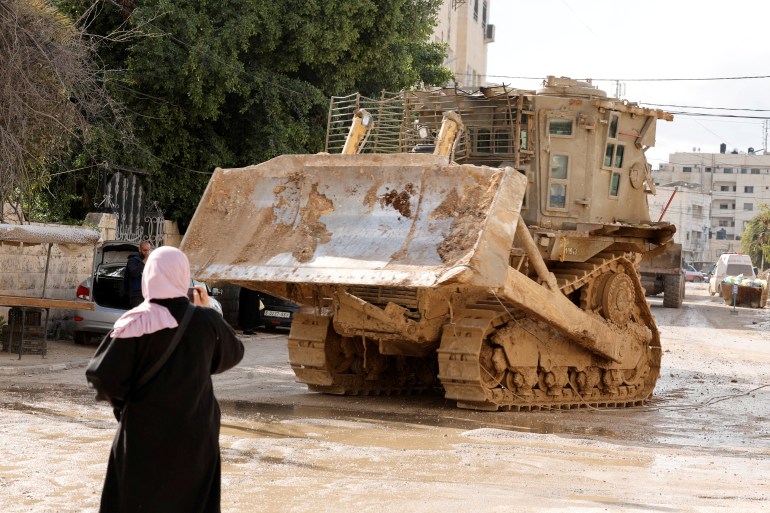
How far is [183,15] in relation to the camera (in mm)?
20016

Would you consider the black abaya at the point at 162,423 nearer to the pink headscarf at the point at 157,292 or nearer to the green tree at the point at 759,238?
the pink headscarf at the point at 157,292

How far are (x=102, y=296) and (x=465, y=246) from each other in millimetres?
9090

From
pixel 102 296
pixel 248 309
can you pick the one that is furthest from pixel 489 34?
pixel 102 296

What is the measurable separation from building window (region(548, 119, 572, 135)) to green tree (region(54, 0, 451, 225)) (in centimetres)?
803

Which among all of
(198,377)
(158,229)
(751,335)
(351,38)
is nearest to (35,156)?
(158,229)

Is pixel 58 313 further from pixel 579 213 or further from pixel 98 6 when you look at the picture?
pixel 579 213

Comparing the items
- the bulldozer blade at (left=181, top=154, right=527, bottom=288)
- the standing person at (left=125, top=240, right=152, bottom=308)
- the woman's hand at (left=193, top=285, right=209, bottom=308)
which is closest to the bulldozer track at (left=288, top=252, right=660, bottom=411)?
the bulldozer blade at (left=181, top=154, right=527, bottom=288)

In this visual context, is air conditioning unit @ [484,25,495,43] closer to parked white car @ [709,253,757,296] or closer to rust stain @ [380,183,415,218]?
parked white car @ [709,253,757,296]

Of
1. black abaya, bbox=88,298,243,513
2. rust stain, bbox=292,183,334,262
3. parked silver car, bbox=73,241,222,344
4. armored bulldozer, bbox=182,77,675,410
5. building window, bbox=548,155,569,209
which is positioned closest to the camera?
black abaya, bbox=88,298,243,513

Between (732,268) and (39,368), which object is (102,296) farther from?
(732,268)

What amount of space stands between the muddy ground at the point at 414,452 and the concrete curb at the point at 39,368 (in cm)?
6

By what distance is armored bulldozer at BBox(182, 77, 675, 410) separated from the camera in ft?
35.8

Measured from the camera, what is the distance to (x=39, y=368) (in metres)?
14.4

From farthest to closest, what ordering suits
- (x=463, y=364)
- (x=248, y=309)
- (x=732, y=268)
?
(x=732, y=268) < (x=248, y=309) < (x=463, y=364)
